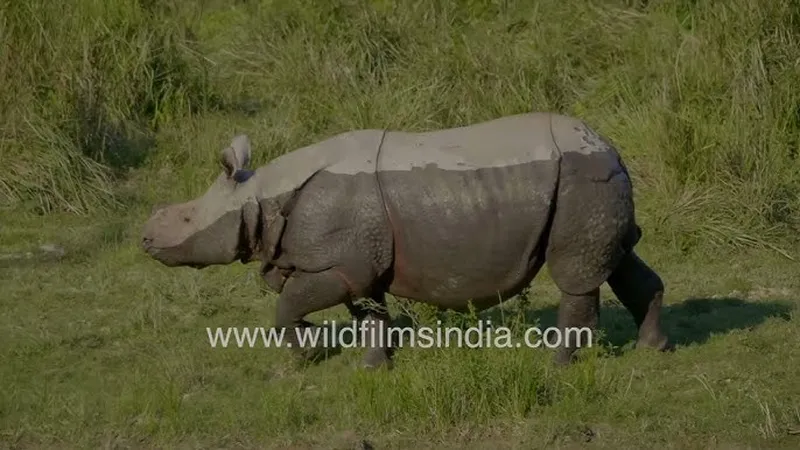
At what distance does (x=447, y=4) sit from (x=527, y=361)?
7537 millimetres

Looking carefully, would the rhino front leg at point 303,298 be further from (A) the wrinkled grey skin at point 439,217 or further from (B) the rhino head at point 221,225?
(B) the rhino head at point 221,225

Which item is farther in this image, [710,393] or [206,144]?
[206,144]

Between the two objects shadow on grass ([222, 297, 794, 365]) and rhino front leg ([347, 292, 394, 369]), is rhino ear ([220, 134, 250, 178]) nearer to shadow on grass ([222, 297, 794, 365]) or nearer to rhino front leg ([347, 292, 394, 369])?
rhino front leg ([347, 292, 394, 369])

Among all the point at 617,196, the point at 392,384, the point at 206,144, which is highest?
the point at 617,196

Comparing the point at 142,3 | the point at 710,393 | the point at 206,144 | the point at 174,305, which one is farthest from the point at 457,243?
the point at 142,3

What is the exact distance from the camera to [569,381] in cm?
734

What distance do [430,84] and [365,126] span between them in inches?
29.7

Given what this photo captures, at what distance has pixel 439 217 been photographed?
7578 mm

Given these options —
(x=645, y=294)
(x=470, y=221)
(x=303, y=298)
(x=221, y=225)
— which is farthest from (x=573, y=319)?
(x=221, y=225)

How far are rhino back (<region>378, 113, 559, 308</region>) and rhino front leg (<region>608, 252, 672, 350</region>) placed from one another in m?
0.67

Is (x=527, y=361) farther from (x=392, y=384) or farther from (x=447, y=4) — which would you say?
(x=447, y=4)

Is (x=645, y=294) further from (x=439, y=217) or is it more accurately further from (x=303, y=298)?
(x=303, y=298)

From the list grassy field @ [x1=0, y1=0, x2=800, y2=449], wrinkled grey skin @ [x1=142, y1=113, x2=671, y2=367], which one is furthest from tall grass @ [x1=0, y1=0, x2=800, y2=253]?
wrinkled grey skin @ [x1=142, y1=113, x2=671, y2=367]

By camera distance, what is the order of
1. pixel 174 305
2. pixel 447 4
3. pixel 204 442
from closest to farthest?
pixel 204 442 < pixel 174 305 < pixel 447 4
